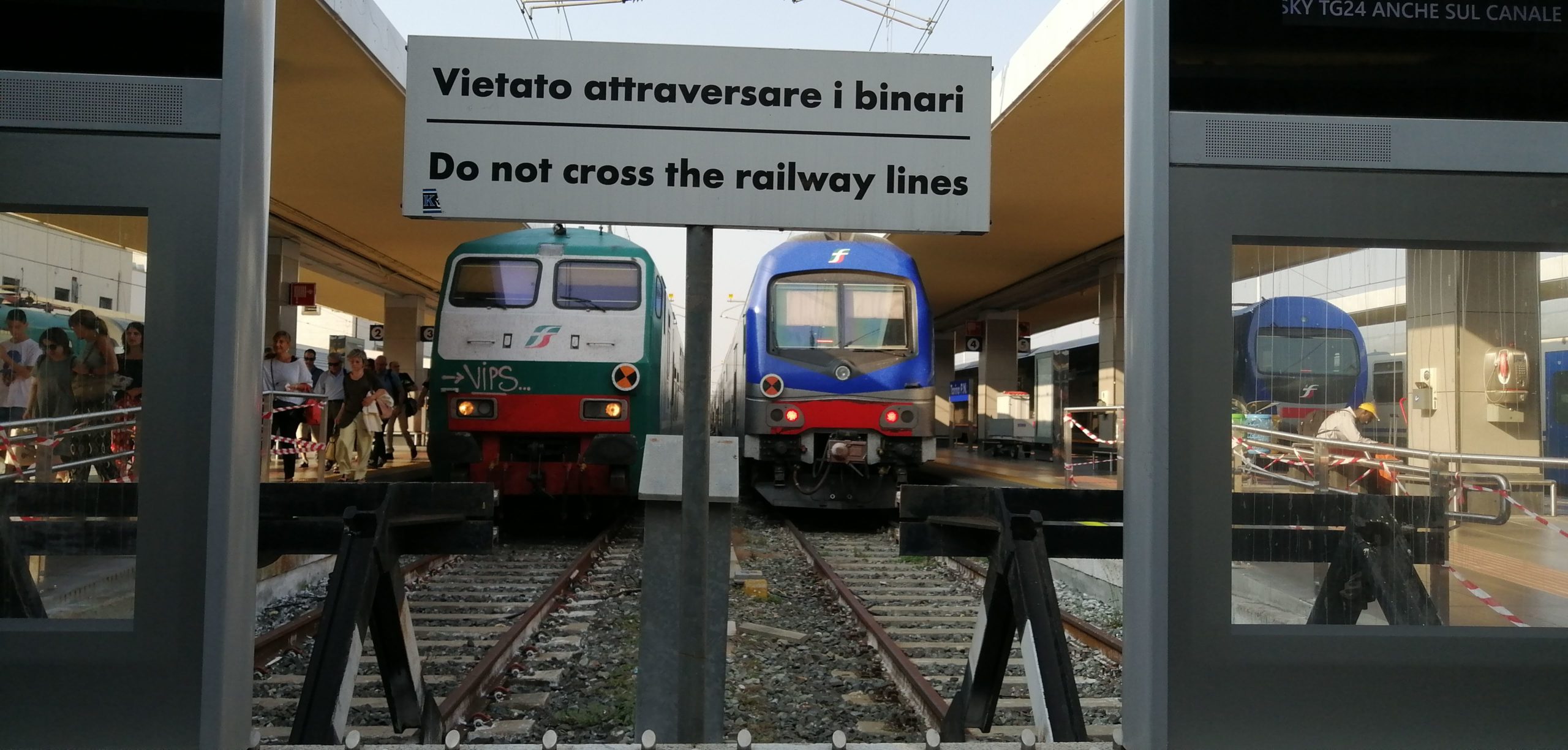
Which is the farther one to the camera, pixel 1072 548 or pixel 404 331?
pixel 404 331

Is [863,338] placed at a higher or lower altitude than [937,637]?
higher

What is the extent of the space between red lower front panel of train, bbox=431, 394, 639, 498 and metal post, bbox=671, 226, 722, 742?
5.34 m

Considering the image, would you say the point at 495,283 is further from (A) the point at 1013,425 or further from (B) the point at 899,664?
(A) the point at 1013,425

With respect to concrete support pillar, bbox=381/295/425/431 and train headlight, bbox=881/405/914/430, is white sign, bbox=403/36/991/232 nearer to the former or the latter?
train headlight, bbox=881/405/914/430

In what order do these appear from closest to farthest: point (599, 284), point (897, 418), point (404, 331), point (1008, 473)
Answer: point (599, 284), point (897, 418), point (1008, 473), point (404, 331)

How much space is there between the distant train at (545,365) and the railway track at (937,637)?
7.05 feet

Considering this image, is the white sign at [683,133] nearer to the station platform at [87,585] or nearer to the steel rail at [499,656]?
the station platform at [87,585]

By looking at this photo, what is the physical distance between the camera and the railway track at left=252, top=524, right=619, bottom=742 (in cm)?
386

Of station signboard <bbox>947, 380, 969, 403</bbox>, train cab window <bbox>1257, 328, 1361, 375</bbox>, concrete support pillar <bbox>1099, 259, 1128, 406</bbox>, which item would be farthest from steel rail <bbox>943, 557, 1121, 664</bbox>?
station signboard <bbox>947, 380, 969, 403</bbox>

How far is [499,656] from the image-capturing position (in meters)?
4.56

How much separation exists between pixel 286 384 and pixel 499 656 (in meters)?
6.15

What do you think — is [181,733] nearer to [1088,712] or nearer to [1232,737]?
[1232,737]

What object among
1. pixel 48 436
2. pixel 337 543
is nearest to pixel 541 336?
pixel 337 543

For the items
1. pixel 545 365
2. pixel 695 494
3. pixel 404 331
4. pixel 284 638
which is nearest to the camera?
pixel 695 494
